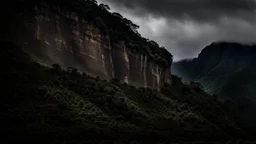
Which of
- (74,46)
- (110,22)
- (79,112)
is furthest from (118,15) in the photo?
(79,112)

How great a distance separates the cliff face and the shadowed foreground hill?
168 inches

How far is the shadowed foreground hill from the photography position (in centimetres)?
4244

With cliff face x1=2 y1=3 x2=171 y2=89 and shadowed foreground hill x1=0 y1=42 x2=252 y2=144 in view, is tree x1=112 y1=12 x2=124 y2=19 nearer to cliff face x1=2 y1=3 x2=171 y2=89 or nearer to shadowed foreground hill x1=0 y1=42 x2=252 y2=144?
cliff face x1=2 y1=3 x2=171 y2=89

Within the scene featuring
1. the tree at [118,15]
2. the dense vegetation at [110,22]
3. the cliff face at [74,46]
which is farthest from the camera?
the tree at [118,15]

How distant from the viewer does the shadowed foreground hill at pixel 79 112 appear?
139ft

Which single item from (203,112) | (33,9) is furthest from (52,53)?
(203,112)

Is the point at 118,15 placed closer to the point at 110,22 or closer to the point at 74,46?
the point at 110,22

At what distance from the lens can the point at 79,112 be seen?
50.2 meters

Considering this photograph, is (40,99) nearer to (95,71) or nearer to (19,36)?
(19,36)

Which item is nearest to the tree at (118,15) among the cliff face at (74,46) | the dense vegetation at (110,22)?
the dense vegetation at (110,22)

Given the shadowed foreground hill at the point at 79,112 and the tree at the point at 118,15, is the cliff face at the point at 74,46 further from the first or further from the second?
the tree at the point at 118,15

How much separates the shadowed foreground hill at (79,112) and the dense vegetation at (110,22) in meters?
14.8

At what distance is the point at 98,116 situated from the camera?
171 feet

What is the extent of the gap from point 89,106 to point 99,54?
1016 inches
